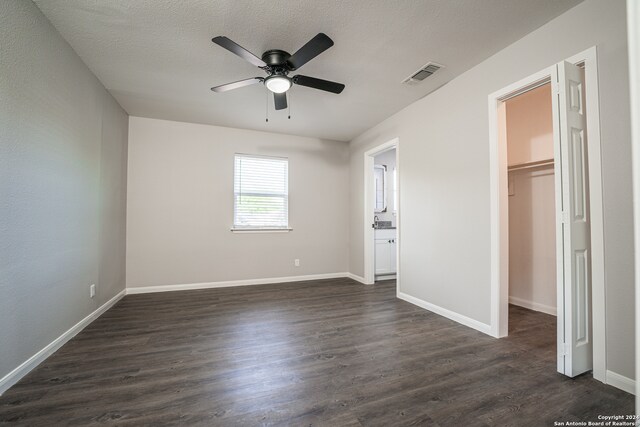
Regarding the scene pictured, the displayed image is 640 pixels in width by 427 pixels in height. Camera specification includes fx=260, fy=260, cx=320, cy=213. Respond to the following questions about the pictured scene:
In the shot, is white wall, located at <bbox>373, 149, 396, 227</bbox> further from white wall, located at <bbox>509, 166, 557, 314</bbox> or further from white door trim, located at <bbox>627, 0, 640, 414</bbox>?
white door trim, located at <bbox>627, 0, 640, 414</bbox>

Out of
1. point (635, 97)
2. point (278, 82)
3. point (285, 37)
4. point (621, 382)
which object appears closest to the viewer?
point (635, 97)

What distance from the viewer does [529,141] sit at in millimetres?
3145

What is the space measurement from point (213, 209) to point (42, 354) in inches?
103

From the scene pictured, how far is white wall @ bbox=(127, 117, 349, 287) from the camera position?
3.95 meters

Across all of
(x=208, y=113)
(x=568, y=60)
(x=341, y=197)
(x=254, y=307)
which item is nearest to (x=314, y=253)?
(x=341, y=197)

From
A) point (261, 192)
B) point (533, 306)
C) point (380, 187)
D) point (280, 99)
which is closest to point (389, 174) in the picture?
point (380, 187)

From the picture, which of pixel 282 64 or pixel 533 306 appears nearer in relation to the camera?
pixel 282 64

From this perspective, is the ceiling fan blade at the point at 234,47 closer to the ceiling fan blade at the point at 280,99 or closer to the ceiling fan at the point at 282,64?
the ceiling fan at the point at 282,64

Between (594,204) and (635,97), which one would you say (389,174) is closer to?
(594,204)

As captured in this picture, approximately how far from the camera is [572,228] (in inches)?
68.5

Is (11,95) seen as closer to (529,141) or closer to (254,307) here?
(254,307)

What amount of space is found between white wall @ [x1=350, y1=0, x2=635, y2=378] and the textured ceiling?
0.18 meters

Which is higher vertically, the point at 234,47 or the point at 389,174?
the point at 234,47

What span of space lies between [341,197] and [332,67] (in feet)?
9.04
